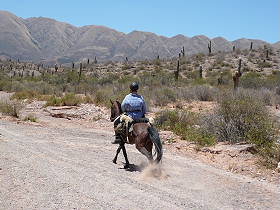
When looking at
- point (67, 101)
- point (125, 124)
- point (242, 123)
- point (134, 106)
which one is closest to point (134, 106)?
point (134, 106)

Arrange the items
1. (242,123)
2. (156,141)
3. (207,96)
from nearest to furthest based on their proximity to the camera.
Result: (156,141)
(242,123)
(207,96)

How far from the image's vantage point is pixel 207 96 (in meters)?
29.2

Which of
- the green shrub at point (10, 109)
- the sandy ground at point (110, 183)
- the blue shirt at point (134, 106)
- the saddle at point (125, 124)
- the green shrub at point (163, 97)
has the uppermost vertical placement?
the blue shirt at point (134, 106)

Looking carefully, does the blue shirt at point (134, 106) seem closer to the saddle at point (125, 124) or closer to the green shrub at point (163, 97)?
the saddle at point (125, 124)

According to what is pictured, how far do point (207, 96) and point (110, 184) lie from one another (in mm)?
21041

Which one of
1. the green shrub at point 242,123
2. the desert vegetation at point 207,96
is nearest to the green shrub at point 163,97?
→ the desert vegetation at point 207,96

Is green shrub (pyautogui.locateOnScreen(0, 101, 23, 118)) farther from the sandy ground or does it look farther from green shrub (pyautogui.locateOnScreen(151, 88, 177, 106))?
green shrub (pyautogui.locateOnScreen(151, 88, 177, 106))

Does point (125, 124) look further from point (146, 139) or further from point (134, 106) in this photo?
point (146, 139)

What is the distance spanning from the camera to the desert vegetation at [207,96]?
1388cm

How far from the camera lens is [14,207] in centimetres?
737

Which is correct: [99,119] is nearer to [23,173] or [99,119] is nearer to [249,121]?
[249,121]

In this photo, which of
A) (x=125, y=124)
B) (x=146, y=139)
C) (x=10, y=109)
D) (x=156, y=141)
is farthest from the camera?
(x=10, y=109)

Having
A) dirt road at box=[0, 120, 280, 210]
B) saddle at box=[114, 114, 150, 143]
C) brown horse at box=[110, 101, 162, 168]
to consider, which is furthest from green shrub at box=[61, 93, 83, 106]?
brown horse at box=[110, 101, 162, 168]

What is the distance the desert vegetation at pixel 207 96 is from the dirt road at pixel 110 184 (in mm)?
2420
